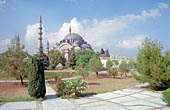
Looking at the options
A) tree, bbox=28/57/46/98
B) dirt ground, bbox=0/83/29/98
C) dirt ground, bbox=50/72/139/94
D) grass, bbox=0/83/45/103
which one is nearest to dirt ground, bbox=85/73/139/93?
dirt ground, bbox=50/72/139/94

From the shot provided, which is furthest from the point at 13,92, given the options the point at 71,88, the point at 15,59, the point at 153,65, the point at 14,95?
the point at 153,65

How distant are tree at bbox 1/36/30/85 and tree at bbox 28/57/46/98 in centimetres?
564

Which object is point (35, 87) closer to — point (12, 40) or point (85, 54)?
point (12, 40)

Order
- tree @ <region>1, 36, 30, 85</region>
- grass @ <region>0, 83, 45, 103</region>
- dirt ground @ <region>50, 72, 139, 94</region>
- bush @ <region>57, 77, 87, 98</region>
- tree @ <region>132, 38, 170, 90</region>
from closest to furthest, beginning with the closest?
grass @ <region>0, 83, 45, 103</region> < bush @ <region>57, 77, 87, 98</region> < tree @ <region>132, 38, 170, 90</region> < dirt ground @ <region>50, 72, 139, 94</region> < tree @ <region>1, 36, 30, 85</region>

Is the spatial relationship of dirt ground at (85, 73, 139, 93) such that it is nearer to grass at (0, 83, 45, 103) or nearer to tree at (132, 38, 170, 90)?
tree at (132, 38, 170, 90)

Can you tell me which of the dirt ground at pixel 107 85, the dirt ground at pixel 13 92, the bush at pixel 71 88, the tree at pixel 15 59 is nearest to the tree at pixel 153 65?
the dirt ground at pixel 107 85

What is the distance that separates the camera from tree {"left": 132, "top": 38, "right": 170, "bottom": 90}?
8.27m

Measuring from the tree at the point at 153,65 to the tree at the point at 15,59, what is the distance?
9631mm

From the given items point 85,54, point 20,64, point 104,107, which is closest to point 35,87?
point 104,107

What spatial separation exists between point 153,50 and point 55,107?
7.14m

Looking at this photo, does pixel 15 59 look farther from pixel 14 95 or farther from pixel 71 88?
pixel 71 88

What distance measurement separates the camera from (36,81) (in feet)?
22.9

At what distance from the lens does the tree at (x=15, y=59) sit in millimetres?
11859

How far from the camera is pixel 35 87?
6930 mm
